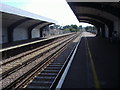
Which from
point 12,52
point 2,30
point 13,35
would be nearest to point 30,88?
point 12,52

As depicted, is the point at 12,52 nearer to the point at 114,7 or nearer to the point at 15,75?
the point at 15,75

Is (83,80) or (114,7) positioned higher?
(114,7)

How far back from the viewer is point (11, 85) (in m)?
8.48

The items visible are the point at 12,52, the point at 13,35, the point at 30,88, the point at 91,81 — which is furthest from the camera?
the point at 13,35

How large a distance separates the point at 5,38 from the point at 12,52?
57.0 ft

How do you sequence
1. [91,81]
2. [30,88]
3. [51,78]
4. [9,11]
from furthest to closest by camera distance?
[9,11] < [51,78] < [91,81] < [30,88]

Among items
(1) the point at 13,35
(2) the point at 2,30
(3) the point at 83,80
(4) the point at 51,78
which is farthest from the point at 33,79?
(1) the point at 13,35

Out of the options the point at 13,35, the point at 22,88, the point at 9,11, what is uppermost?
the point at 9,11

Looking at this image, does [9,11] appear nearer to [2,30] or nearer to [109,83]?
[2,30]

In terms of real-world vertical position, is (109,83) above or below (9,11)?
below

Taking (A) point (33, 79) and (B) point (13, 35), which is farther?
(B) point (13, 35)

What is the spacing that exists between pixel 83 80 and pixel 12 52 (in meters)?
12.5

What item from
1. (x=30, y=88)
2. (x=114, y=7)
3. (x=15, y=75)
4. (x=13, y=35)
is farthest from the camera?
(x=13, y=35)

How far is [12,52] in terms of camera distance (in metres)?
19.8
